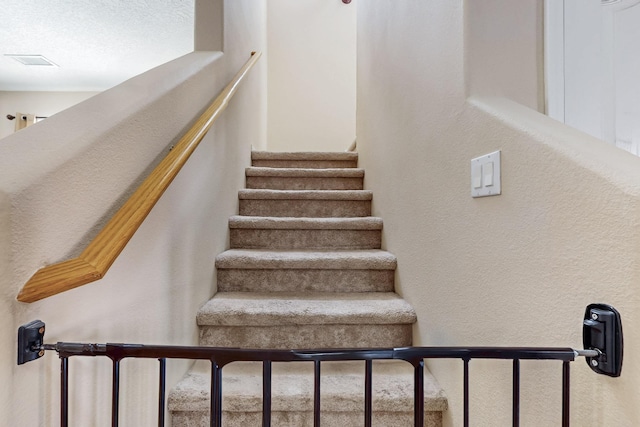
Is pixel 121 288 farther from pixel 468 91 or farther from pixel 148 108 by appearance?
pixel 468 91

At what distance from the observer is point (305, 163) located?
9.31ft

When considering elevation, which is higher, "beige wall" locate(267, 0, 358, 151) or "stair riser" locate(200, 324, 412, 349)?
"beige wall" locate(267, 0, 358, 151)

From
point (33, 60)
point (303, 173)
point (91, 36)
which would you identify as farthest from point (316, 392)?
point (33, 60)

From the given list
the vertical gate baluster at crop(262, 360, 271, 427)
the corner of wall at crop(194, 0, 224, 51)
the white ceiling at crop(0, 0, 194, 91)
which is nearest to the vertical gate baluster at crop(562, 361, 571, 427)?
the vertical gate baluster at crop(262, 360, 271, 427)

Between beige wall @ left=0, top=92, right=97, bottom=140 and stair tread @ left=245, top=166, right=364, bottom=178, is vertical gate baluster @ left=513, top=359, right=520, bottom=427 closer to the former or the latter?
stair tread @ left=245, top=166, right=364, bottom=178

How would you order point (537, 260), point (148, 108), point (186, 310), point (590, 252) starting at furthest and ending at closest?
point (186, 310)
point (148, 108)
point (537, 260)
point (590, 252)

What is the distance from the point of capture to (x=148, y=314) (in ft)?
3.46

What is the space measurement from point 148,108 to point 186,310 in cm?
75

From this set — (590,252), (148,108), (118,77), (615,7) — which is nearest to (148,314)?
(148,108)

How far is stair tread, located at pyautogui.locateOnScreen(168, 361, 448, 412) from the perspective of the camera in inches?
46.3

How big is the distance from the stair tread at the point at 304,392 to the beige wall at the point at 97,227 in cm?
10

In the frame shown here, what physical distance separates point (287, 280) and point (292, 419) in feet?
2.22

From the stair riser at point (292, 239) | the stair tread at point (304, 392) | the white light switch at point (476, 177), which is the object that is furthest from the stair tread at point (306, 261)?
the white light switch at point (476, 177)

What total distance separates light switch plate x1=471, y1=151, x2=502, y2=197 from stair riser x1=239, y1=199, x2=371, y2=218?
1.31 meters
